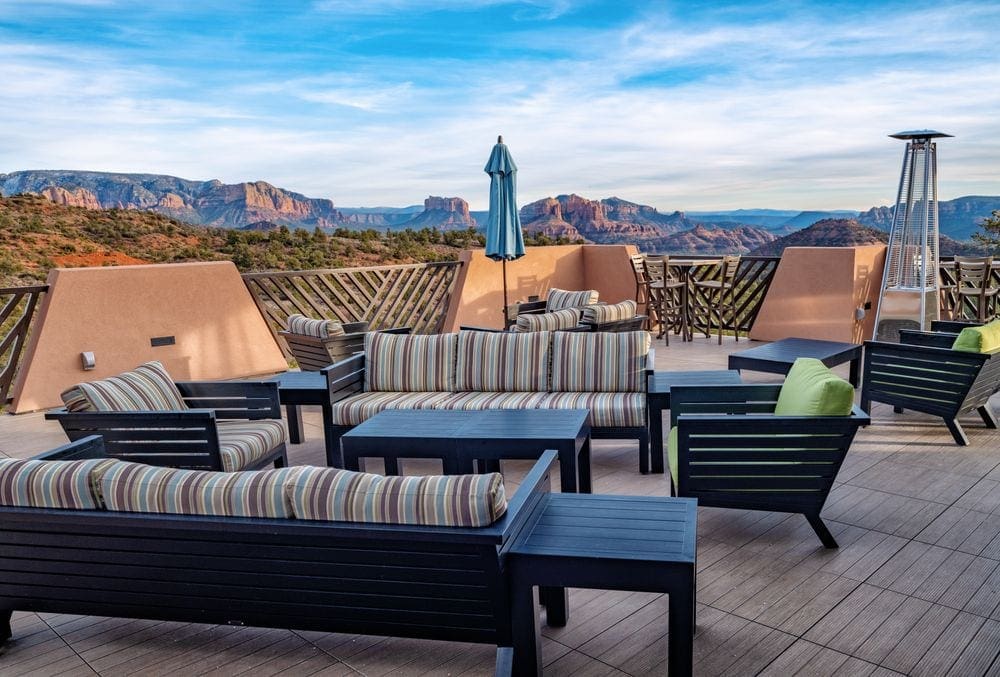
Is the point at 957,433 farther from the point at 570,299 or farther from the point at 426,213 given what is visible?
the point at 426,213

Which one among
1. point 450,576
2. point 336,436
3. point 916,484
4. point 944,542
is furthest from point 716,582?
point 336,436

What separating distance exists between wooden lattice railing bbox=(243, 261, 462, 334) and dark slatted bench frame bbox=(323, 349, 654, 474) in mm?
3061

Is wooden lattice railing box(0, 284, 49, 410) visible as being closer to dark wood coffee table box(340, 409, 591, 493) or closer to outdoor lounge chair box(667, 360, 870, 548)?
dark wood coffee table box(340, 409, 591, 493)

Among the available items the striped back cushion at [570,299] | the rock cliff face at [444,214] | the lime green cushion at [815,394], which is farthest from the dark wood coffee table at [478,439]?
the rock cliff face at [444,214]

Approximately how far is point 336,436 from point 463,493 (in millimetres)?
2686

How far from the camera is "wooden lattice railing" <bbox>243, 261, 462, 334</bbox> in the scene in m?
7.88

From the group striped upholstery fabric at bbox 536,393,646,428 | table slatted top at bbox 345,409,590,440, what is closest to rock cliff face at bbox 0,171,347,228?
striped upholstery fabric at bbox 536,393,646,428

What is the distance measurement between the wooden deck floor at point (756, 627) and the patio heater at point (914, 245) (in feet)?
12.9

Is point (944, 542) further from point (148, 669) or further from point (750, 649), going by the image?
point (148, 669)

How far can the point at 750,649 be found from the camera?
236 centimetres

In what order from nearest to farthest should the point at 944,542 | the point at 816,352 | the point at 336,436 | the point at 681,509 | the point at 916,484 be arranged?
1. the point at 681,509
2. the point at 944,542
3. the point at 916,484
4. the point at 336,436
5. the point at 816,352

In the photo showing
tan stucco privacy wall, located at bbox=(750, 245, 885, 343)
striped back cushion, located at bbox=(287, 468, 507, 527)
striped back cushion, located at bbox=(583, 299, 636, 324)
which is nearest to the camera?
striped back cushion, located at bbox=(287, 468, 507, 527)

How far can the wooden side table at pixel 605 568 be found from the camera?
1983 mm

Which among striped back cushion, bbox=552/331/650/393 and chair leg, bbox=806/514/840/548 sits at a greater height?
striped back cushion, bbox=552/331/650/393
